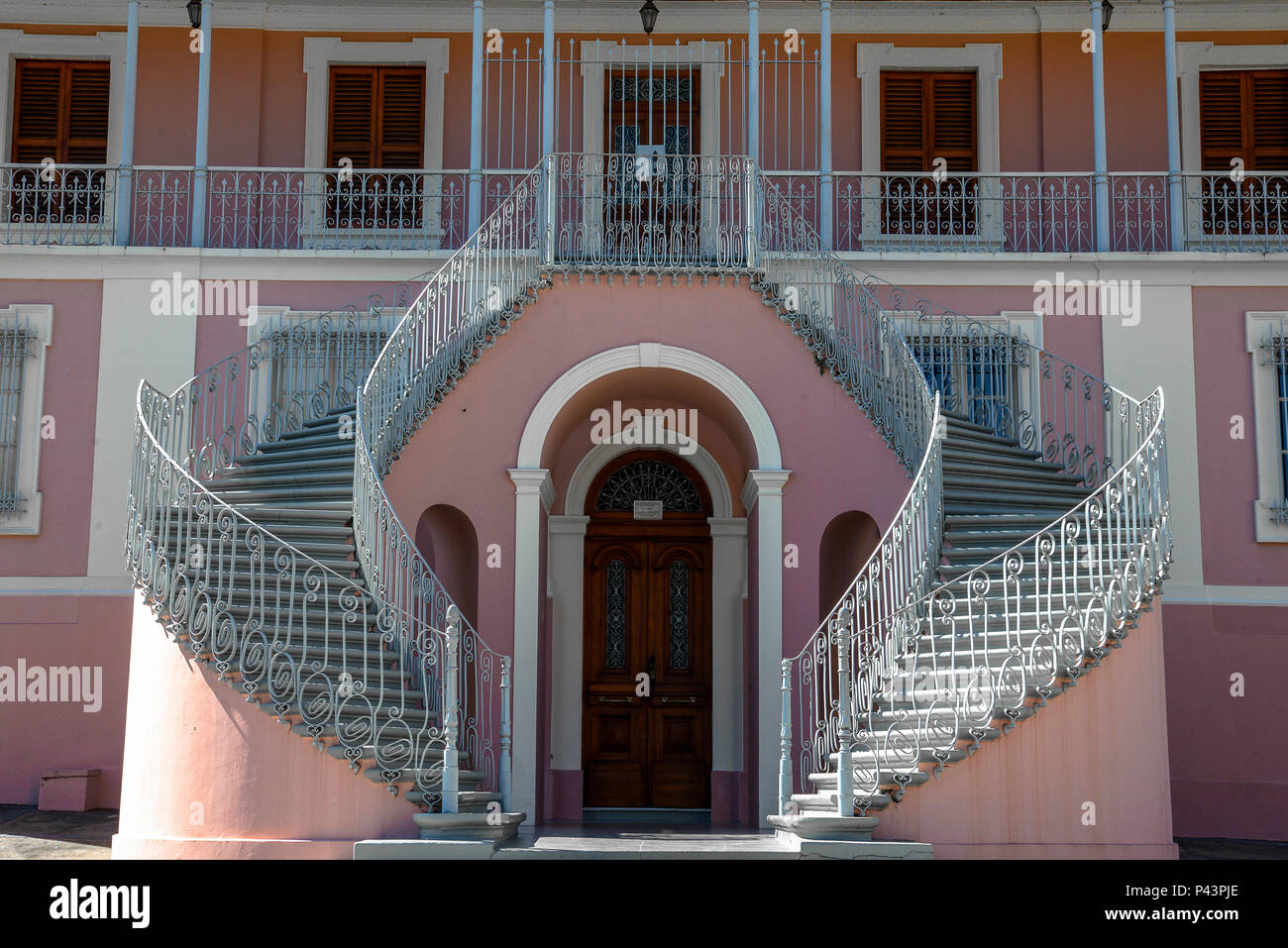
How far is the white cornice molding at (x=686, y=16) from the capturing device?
17.3 m

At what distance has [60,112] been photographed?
17.4 metres

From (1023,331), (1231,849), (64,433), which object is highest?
(1023,331)

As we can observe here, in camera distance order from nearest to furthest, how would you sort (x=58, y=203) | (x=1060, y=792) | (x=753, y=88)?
(x=1060, y=792), (x=753, y=88), (x=58, y=203)

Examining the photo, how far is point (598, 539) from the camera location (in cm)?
1619

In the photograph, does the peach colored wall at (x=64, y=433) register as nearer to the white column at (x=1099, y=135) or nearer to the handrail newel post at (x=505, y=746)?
the handrail newel post at (x=505, y=746)

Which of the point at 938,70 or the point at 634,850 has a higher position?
the point at 938,70

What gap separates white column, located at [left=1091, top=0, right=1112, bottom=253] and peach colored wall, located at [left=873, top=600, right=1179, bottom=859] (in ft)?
21.8

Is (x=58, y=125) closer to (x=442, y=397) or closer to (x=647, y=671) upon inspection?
(x=442, y=397)

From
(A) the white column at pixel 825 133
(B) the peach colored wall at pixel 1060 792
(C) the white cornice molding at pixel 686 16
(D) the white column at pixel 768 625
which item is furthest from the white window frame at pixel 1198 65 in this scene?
(B) the peach colored wall at pixel 1060 792

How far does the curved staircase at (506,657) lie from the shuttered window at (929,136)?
6.23 feet

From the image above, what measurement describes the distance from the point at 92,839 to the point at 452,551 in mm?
4137

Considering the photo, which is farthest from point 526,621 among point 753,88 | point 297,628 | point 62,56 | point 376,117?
point 62,56

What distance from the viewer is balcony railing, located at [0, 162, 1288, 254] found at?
16.6m

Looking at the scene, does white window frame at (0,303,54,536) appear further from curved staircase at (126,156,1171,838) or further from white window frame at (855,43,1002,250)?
white window frame at (855,43,1002,250)
